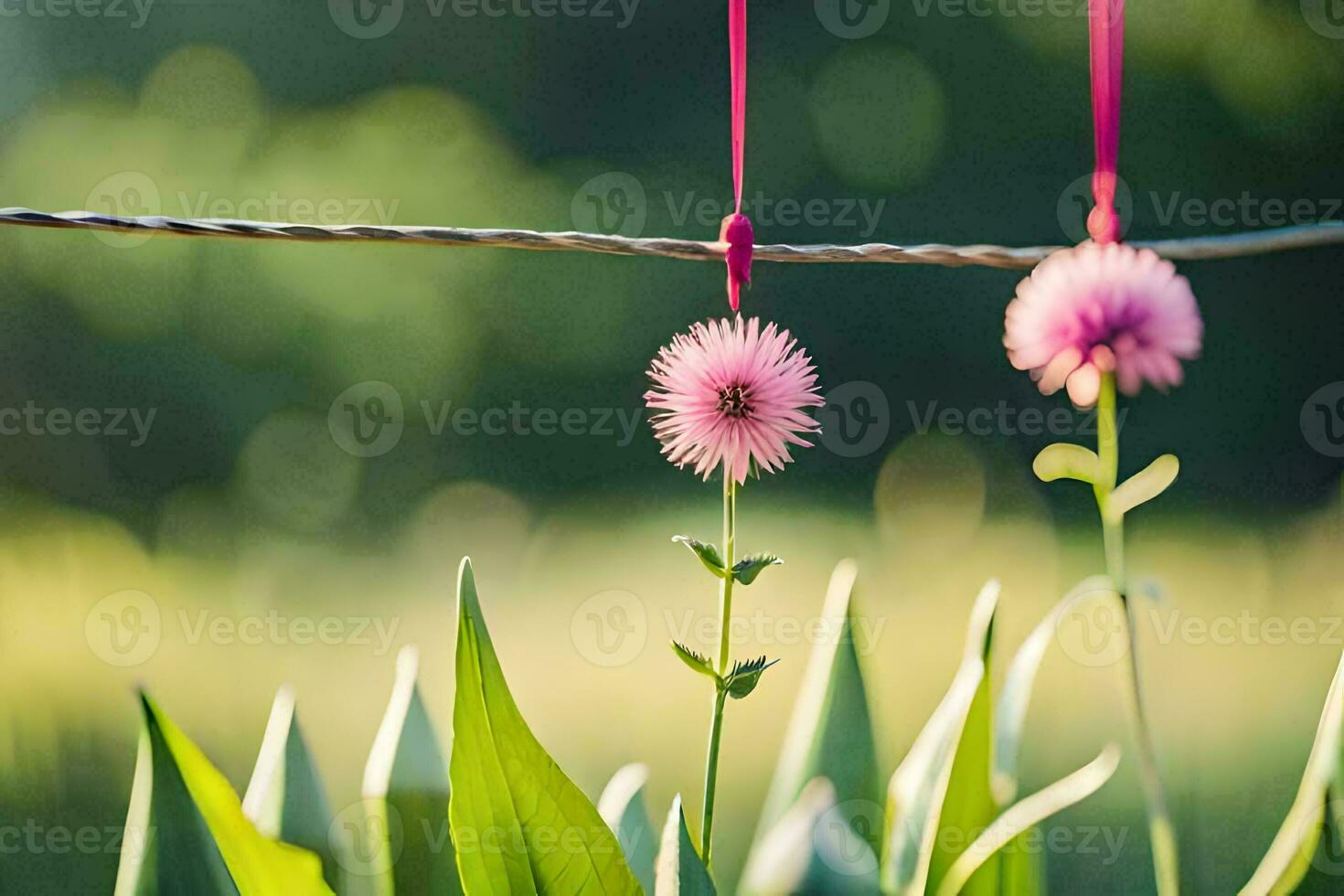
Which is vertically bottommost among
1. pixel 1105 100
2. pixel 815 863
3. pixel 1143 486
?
pixel 815 863

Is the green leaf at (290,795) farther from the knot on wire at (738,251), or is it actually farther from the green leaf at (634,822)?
the knot on wire at (738,251)

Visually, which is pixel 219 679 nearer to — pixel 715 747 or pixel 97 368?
pixel 97 368

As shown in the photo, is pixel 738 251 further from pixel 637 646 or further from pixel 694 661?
pixel 637 646

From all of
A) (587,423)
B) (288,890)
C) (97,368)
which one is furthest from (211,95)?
(288,890)

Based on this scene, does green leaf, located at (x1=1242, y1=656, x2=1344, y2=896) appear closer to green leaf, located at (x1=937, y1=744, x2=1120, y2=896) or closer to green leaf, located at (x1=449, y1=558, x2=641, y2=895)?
green leaf, located at (x1=937, y1=744, x2=1120, y2=896)

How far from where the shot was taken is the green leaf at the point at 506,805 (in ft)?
0.87

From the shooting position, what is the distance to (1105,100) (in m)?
0.28

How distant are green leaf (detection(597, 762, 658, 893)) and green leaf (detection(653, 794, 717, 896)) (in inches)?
3.0

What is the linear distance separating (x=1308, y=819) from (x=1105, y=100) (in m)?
0.20

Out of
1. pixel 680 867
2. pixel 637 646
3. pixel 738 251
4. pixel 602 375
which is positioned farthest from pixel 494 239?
pixel 602 375

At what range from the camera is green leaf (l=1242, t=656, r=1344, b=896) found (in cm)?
29

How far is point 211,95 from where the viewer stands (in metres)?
0.82

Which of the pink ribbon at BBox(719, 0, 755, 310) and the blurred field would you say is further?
the blurred field

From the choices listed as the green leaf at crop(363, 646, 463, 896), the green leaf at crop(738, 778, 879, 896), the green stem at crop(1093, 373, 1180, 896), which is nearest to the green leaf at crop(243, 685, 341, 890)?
the green leaf at crop(363, 646, 463, 896)
